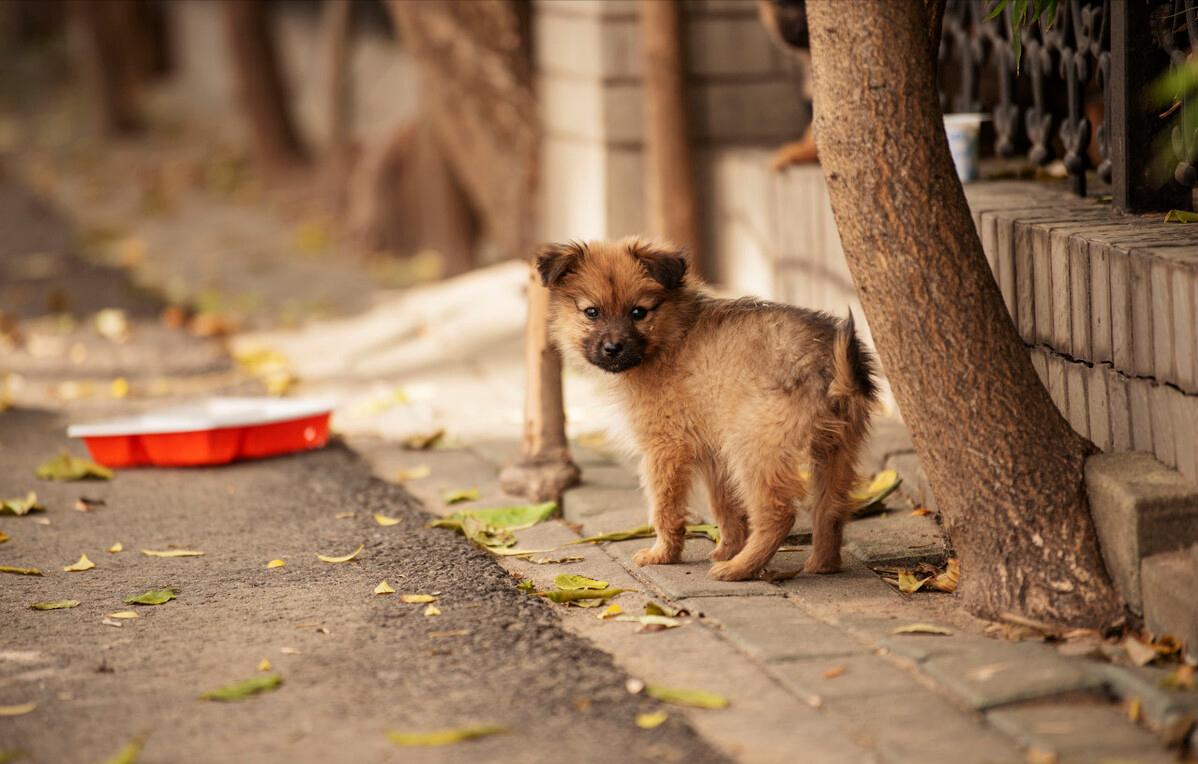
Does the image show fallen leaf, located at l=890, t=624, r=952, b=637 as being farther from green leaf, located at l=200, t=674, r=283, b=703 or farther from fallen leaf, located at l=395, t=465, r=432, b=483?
fallen leaf, located at l=395, t=465, r=432, b=483

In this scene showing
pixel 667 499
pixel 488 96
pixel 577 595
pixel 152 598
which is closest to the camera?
pixel 577 595

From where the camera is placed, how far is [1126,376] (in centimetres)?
452

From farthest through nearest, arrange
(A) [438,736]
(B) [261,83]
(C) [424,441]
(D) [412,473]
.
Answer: (B) [261,83], (C) [424,441], (D) [412,473], (A) [438,736]

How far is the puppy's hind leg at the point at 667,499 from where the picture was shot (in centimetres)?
514

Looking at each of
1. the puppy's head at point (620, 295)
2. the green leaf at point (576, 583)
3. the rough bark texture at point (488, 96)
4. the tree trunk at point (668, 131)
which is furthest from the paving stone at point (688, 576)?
the rough bark texture at point (488, 96)

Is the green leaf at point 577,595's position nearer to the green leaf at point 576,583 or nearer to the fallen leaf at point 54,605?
the green leaf at point 576,583

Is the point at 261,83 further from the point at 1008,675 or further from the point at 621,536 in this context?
the point at 1008,675

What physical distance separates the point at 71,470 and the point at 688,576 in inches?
128

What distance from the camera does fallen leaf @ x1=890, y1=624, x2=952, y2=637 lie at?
4285mm

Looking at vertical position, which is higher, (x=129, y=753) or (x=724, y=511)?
(x=724, y=511)

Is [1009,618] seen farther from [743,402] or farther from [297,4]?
[297,4]

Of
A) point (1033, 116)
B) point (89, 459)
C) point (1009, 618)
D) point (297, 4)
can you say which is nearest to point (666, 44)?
point (1033, 116)

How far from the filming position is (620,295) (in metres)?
5.23

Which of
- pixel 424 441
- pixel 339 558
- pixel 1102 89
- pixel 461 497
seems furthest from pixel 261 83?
pixel 1102 89
